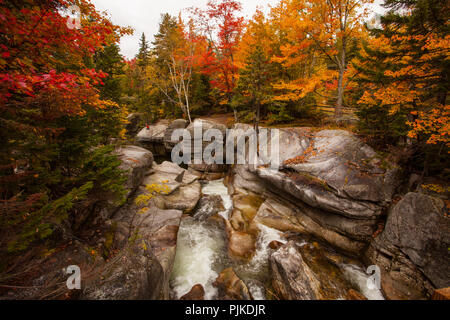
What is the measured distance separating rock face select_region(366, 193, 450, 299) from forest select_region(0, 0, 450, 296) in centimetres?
84

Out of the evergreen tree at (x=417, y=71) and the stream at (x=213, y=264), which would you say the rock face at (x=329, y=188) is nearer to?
the stream at (x=213, y=264)

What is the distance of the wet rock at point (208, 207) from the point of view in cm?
1099

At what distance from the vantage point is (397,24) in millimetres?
6473

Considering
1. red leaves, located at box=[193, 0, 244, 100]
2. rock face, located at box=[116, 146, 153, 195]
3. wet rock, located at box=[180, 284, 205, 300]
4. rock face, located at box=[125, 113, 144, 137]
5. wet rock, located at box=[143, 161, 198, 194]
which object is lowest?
wet rock, located at box=[180, 284, 205, 300]

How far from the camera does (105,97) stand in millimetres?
12258

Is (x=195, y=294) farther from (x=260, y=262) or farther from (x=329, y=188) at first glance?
(x=329, y=188)

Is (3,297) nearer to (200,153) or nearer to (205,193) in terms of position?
(205,193)

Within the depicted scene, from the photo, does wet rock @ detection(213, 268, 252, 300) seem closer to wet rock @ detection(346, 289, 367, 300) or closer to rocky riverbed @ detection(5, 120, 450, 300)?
rocky riverbed @ detection(5, 120, 450, 300)

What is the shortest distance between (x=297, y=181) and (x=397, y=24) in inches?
306

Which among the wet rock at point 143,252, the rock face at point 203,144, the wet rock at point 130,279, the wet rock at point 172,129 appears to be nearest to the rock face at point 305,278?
the wet rock at point 143,252

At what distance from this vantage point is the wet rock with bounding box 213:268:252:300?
6051 mm

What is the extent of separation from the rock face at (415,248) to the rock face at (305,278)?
176 cm

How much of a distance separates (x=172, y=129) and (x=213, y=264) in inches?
679

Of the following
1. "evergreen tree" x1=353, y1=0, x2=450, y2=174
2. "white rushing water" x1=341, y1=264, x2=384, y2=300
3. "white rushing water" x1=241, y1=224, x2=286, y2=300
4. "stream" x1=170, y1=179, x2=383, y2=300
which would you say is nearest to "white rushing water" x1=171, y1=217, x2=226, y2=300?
"stream" x1=170, y1=179, x2=383, y2=300
